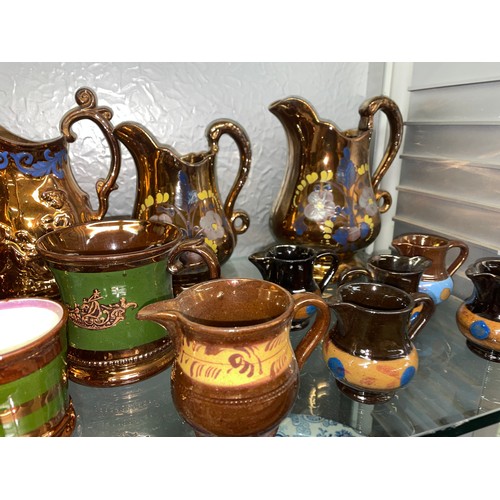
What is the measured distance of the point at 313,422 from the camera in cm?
53

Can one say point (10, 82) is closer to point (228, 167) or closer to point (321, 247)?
point (228, 167)

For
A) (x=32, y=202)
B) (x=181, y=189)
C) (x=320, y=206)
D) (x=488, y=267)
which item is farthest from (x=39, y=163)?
(x=488, y=267)

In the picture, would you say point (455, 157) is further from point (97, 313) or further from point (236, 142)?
point (97, 313)

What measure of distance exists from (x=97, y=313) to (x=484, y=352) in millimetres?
502

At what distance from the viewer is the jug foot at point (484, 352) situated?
592 mm

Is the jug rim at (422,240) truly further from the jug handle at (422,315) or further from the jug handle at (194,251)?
the jug handle at (194,251)

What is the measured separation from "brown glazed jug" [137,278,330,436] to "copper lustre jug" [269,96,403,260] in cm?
30

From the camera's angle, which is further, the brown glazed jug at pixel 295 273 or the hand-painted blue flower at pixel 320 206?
the hand-painted blue flower at pixel 320 206

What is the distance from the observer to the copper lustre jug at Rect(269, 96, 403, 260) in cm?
72

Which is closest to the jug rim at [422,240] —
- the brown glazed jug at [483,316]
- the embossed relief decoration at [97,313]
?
the brown glazed jug at [483,316]

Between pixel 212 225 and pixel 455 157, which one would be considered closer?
pixel 212 225

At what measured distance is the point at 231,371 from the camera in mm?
387

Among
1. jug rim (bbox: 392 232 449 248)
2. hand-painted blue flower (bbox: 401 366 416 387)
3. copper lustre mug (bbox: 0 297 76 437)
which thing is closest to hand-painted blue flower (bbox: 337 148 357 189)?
jug rim (bbox: 392 232 449 248)

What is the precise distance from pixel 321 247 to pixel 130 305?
0.35 m
